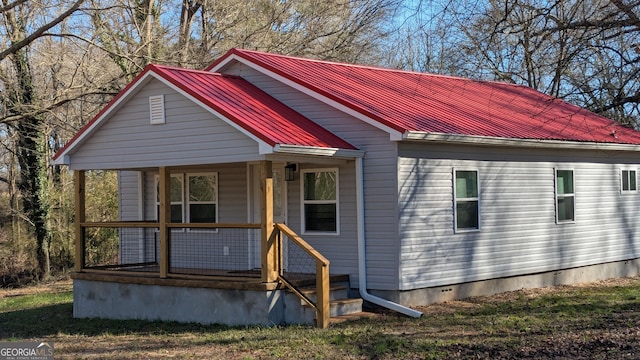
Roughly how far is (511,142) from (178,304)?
679 centimetres

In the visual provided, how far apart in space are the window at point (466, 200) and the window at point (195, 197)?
476cm

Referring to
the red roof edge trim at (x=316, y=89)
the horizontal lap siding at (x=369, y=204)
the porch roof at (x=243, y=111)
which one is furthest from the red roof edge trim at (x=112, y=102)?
the horizontal lap siding at (x=369, y=204)

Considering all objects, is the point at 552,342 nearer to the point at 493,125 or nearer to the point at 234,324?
the point at 234,324

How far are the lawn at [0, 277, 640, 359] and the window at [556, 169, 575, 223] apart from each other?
6.49 ft

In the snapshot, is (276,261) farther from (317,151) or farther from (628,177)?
(628,177)

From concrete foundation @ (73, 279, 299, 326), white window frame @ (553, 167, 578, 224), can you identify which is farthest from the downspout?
white window frame @ (553, 167, 578, 224)

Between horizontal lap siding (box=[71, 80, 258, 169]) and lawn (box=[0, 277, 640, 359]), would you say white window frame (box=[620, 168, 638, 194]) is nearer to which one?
lawn (box=[0, 277, 640, 359])

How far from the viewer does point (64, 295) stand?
1992cm

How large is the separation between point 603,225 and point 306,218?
7617 millimetres

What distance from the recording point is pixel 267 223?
1208 centimetres

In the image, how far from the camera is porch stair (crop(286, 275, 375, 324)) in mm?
12062

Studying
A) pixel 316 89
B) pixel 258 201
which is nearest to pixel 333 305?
pixel 258 201

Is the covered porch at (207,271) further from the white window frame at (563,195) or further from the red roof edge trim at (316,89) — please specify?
the white window frame at (563,195)

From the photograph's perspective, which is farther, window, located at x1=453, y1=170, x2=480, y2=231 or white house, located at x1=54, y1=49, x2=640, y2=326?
window, located at x1=453, y1=170, x2=480, y2=231
